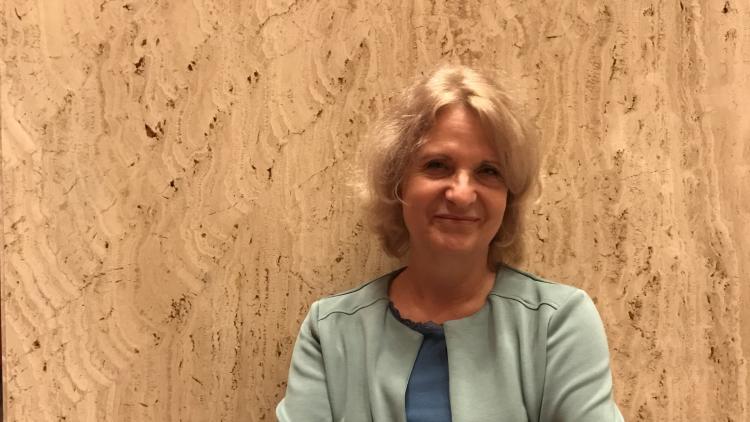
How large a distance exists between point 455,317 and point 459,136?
0.31m

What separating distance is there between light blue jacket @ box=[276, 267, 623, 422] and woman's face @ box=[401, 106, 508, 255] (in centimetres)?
14

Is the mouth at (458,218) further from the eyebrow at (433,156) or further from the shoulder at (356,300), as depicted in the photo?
the shoulder at (356,300)

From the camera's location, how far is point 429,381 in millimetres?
1052

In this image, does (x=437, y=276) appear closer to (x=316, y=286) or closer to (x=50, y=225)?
(x=316, y=286)

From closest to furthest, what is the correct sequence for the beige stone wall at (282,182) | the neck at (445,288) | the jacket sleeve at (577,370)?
the jacket sleeve at (577,370) → the neck at (445,288) → the beige stone wall at (282,182)

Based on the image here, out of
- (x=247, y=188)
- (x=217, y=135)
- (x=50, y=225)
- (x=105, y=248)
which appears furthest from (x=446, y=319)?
(x=50, y=225)

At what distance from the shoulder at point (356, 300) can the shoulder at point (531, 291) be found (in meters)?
0.20

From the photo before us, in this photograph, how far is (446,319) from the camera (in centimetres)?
110

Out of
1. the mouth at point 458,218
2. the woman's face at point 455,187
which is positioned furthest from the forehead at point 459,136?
the mouth at point 458,218

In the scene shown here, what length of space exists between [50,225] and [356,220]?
622mm

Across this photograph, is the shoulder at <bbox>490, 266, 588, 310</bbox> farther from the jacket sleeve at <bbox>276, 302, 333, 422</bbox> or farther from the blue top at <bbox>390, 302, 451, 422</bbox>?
the jacket sleeve at <bbox>276, 302, 333, 422</bbox>

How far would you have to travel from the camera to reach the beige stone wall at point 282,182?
1.26 metres

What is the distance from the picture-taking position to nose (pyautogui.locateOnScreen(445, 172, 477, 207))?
3.27 ft

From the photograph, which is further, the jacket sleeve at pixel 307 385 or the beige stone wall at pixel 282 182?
the beige stone wall at pixel 282 182
